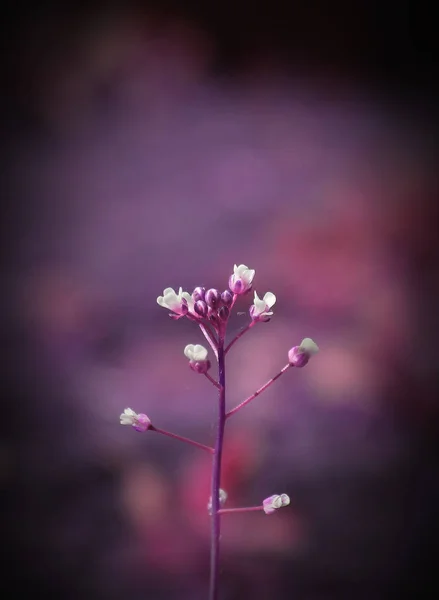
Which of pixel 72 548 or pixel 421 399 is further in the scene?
pixel 421 399

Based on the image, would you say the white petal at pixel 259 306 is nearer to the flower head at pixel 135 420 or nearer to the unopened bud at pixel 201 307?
the unopened bud at pixel 201 307

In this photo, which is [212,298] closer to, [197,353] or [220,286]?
[197,353]

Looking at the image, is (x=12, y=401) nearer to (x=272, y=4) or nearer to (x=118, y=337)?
(x=118, y=337)

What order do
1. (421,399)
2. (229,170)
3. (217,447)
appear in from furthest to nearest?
(229,170)
(421,399)
(217,447)

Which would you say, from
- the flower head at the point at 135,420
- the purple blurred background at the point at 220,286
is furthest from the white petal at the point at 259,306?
the purple blurred background at the point at 220,286

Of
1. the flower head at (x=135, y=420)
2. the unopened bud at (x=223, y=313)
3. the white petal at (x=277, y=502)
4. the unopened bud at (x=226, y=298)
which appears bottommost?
the white petal at (x=277, y=502)

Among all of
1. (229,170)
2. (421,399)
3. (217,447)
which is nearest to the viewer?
(217,447)

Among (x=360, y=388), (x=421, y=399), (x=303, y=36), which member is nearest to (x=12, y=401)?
(x=360, y=388)
